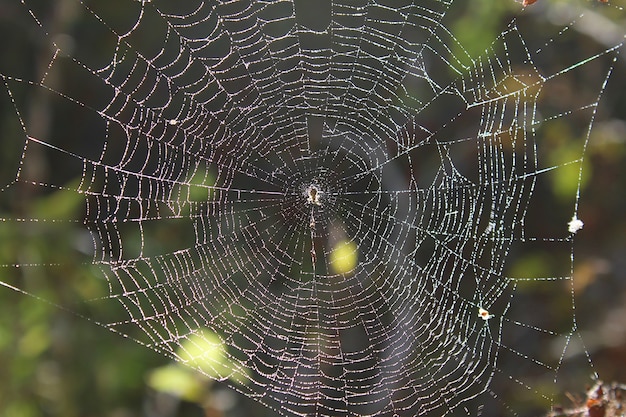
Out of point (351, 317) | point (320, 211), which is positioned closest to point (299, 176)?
point (320, 211)

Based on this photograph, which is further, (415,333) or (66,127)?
(66,127)

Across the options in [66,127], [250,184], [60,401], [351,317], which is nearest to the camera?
[60,401]

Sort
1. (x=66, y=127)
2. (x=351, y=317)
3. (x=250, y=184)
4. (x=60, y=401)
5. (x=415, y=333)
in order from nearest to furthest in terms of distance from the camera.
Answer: (x=415, y=333) → (x=60, y=401) → (x=351, y=317) → (x=250, y=184) → (x=66, y=127)

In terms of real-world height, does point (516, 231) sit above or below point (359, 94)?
below

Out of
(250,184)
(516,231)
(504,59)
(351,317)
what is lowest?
(351,317)

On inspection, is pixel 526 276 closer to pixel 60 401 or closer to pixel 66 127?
pixel 60 401

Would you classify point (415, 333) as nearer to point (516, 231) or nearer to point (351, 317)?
point (351, 317)
